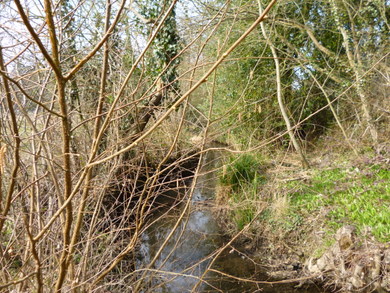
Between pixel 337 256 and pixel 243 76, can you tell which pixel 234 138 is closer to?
pixel 243 76

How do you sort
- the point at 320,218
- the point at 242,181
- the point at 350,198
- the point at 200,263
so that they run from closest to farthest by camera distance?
the point at 200,263, the point at 320,218, the point at 350,198, the point at 242,181

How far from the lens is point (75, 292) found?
6.05 ft

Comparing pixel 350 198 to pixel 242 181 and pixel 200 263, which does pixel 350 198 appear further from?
pixel 200 263

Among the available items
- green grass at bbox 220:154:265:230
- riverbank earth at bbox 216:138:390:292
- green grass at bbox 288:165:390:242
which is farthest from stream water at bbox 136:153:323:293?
green grass at bbox 288:165:390:242

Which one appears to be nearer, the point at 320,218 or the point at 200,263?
the point at 200,263

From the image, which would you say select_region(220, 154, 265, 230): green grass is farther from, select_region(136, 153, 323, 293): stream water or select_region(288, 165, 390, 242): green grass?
select_region(288, 165, 390, 242): green grass

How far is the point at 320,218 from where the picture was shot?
4.59m

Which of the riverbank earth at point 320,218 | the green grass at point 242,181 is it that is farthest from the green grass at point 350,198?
the green grass at point 242,181

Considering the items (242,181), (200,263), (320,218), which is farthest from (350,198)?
(200,263)

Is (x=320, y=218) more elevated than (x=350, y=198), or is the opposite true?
(x=350, y=198)

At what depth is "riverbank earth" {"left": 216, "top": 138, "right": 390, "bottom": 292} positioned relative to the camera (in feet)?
12.0

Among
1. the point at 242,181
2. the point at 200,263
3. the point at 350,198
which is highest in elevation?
the point at 242,181

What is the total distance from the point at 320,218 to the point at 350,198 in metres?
0.62

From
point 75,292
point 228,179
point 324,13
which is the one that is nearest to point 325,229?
point 228,179
